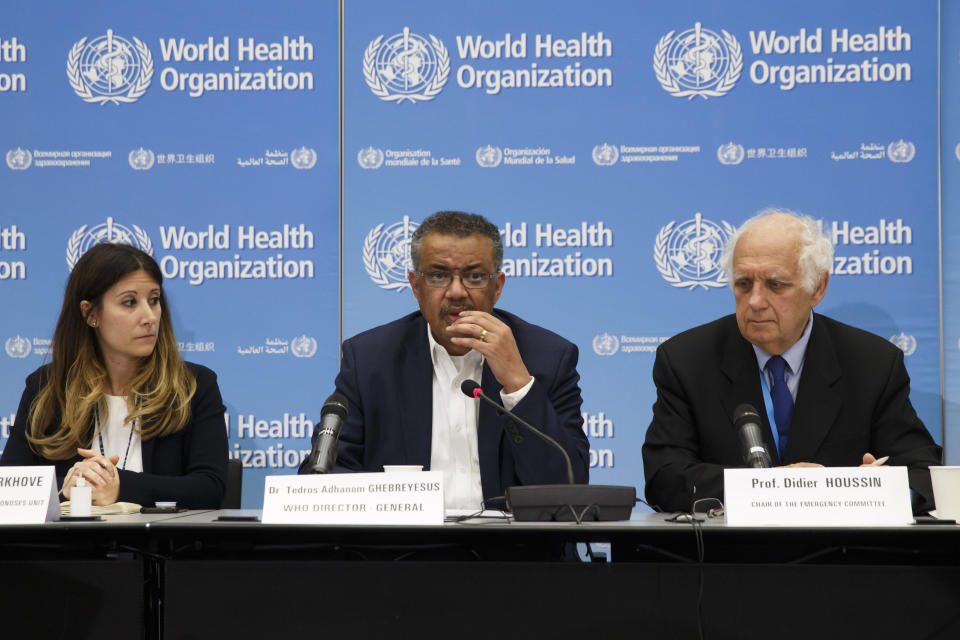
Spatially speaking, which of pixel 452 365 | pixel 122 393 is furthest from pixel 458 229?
pixel 122 393

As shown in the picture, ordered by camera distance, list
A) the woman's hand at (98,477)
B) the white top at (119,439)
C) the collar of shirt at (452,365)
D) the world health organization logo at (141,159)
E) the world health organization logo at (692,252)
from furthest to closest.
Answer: the world health organization logo at (141,159) → the world health organization logo at (692,252) → the white top at (119,439) → the collar of shirt at (452,365) → the woman's hand at (98,477)

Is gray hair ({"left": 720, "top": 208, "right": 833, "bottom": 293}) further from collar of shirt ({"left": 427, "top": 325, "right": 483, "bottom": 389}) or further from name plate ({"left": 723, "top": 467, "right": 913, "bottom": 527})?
name plate ({"left": 723, "top": 467, "right": 913, "bottom": 527})

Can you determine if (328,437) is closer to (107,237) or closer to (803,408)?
(803,408)

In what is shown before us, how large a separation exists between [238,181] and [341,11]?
36.2 inches

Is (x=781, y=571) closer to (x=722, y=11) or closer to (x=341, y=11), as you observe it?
(x=722, y=11)

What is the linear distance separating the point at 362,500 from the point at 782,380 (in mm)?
1704

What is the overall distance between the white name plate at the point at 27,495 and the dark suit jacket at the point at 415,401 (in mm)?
1019

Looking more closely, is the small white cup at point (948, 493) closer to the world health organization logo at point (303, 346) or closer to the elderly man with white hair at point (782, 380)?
the elderly man with white hair at point (782, 380)

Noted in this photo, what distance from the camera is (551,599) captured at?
2254 mm

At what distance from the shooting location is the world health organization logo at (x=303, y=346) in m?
4.54

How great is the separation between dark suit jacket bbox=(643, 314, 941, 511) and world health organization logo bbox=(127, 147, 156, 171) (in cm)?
264

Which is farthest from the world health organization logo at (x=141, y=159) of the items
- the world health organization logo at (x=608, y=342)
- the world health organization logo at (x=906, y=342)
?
the world health organization logo at (x=906, y=342)

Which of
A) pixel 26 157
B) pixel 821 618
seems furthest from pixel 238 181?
pixel 821 618

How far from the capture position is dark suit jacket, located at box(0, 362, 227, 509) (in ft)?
11.3
